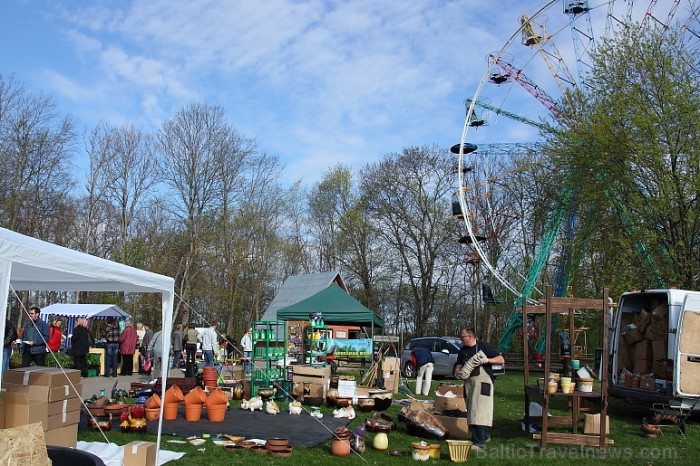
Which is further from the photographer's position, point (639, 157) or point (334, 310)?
point (334, 310)

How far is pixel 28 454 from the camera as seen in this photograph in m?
4.02

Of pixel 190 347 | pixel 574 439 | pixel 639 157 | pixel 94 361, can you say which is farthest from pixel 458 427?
pixel 94 361

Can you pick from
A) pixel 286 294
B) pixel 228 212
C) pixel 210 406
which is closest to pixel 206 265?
pixel 228 212

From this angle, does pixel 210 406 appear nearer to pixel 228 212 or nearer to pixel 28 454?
pixel 28 454

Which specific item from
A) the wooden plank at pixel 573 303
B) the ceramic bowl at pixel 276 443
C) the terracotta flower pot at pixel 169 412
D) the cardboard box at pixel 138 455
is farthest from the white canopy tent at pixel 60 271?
the wooden plank at pixel 573 303

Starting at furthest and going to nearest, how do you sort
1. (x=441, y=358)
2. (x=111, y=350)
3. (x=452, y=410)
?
(x=441, y=358), (x=111, y=350), (x=452, y=410)

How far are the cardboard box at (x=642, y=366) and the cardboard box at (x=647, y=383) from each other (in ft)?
0.87

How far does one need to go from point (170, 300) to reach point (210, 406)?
10.5 feet

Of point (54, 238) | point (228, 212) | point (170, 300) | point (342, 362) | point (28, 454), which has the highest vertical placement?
point (228, 212)

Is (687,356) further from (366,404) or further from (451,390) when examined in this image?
(366,404)

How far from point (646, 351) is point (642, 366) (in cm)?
27

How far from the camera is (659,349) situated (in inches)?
416

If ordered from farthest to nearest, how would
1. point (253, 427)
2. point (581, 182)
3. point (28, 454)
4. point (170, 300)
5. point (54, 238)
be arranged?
point (54, 238)
point (581, 182)
point (253, 427)
point (170, 300)
point (28, 454)

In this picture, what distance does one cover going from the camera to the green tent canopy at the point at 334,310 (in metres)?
21.9
